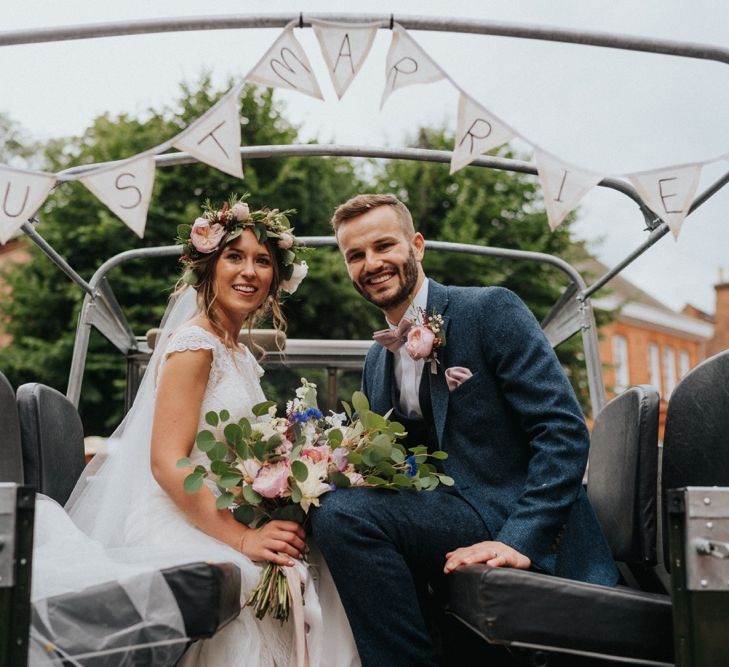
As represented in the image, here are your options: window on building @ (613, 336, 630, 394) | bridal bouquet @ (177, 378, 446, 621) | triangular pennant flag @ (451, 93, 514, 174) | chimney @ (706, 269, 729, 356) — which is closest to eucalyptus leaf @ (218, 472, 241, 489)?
bridal bouquet @ (177, 378, 446, 621)

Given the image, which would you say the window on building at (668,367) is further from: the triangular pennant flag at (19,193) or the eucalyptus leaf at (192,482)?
the triangular pennant flag at (19,193)

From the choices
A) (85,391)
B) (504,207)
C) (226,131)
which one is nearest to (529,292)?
(504,207)

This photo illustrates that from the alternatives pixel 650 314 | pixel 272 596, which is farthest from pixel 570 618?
pixel 650 314

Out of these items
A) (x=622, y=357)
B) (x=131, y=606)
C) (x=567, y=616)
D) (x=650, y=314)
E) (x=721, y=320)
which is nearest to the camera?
(x=131, y=606)

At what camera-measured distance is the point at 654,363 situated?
28.9 meters

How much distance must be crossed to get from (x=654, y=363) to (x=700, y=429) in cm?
2801

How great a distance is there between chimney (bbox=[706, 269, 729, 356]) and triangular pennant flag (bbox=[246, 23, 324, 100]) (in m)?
34.6

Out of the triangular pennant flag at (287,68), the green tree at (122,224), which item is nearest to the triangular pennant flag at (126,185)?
the triangular pennant flag at (287,68)

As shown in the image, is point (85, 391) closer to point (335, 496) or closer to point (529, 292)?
point (529, 292)

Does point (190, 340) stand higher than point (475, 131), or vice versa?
point (475, 131)

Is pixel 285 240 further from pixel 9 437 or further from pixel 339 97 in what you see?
pixel 9 437

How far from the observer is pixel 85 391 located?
508 inches

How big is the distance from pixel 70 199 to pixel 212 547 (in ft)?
42.2

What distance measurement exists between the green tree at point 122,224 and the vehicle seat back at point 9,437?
1036 centimetres
